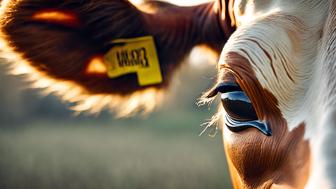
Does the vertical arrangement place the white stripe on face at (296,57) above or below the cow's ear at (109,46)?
above

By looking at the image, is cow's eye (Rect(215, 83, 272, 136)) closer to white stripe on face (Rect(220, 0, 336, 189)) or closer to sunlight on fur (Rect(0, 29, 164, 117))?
white stripe on face (Rect(220, 0, 336, 189))

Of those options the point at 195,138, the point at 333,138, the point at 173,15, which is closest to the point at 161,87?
the point at 173,15

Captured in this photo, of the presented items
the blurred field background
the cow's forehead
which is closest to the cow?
the cow's forehead

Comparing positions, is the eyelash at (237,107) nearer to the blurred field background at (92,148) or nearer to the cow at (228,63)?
the cow at (228,63)

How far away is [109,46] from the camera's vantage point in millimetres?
2789

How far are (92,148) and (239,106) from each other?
10.1m

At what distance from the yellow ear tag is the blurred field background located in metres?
7.53

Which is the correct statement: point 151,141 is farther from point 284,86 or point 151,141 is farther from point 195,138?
point 284,86

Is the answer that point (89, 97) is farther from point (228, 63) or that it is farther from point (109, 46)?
point (228, 63)

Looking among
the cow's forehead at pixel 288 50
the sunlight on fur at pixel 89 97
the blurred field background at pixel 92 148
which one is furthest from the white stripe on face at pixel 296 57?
the blurred field background at pixel 92 148

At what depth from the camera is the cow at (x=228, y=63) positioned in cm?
182

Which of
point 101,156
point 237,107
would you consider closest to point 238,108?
point 237,107

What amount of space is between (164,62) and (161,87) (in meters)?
0.10

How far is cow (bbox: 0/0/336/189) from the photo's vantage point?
1.82m
